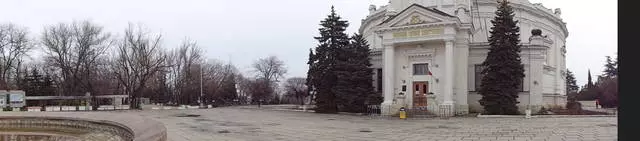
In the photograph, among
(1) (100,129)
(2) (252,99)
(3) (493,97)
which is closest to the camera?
(1) (100,129)

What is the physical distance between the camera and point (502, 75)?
31.3m

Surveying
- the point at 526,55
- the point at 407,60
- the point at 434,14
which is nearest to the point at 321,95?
the point at 407,60

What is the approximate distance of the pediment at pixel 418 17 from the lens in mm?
32188

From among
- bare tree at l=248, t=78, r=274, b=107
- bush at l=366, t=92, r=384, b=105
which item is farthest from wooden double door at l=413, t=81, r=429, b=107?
bare tree at l=248, t=78, r=274, b=107

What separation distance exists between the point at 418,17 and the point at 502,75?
6.35 metres

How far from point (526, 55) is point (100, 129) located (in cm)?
2892

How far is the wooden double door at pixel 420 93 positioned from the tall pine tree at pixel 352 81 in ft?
10.2

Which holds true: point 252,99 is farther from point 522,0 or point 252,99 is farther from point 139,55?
point 522,0

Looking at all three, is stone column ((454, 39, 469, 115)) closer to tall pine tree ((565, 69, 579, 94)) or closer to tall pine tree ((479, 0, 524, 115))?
tall pine tree ((479, 0, 524, 115))

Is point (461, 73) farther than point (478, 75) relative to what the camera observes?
No

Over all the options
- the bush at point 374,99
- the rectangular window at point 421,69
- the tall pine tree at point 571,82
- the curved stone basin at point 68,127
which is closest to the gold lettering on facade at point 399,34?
the rectangular window at point 421,69

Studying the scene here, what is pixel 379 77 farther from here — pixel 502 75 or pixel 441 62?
pixel 502 75

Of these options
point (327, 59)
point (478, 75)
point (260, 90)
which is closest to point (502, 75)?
point (478, 75)

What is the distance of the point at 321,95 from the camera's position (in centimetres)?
3725
